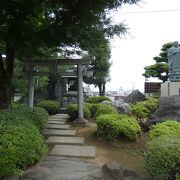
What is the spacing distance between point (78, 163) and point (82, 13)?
3.65 meters

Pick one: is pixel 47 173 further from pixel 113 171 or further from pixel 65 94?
pixel 65 94

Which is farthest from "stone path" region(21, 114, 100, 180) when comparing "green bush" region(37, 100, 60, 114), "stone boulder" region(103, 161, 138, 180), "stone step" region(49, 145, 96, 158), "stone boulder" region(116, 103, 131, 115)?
"green bush" region(37, 100, 60, 114)

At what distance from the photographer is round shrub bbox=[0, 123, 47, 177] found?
4.67m

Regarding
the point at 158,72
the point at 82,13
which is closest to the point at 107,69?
the point at 158,72

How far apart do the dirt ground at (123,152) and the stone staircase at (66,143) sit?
26cm

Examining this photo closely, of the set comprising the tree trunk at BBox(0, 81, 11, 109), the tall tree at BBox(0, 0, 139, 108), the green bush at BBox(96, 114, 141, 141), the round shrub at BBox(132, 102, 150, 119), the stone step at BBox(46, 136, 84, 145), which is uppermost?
the tall tree at BBox(0, 0, 139, 108)

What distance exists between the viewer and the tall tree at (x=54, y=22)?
7603mm

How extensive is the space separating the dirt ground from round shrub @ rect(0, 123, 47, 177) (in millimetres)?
1720

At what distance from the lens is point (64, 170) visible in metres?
5.91

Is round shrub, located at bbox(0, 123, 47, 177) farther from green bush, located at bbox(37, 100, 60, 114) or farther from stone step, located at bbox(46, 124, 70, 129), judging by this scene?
green bush, located at bbox(37, 100, 60, 114)

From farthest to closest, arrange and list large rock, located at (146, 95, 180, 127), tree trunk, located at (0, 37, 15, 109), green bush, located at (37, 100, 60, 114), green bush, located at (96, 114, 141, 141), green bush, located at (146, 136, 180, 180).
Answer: green bush, located at (37, 100, 60, 114)
tree trunk, located at (0, 37, 15, 109)
large rock, located at (146, 95, 180, 127)
green bush, located at (96, 114, 141, 141)
green bush, located at (146, 136, 180, 180)

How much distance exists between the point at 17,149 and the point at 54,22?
4.38m

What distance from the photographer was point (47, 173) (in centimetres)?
567

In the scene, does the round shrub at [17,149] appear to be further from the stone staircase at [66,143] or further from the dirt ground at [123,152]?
the dirt ground at [123,152]
